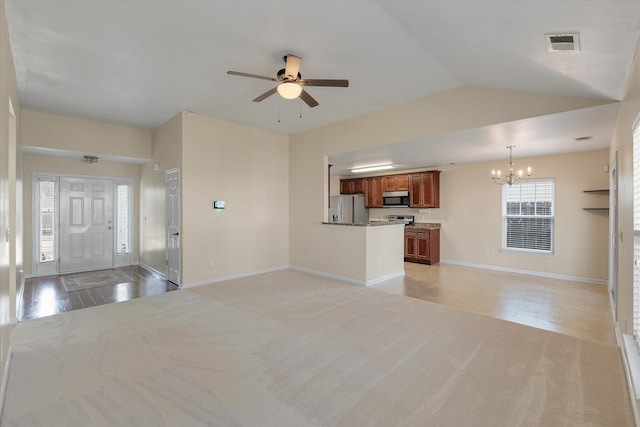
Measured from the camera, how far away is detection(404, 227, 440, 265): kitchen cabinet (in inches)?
279

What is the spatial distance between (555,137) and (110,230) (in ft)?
28.7

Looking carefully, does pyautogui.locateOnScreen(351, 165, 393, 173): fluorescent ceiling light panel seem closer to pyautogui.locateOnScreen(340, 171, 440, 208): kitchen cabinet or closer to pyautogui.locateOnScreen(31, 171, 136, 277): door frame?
pyautogui.locateOnScreen(340, 171, 440, 208): kitchen cabinet

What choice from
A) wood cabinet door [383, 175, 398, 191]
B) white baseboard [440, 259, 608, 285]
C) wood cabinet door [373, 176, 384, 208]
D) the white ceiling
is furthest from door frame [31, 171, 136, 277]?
white baseboard [440, 259, 608, 285]

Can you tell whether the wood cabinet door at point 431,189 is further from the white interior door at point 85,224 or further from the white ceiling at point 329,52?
the white interior door at point 85,224

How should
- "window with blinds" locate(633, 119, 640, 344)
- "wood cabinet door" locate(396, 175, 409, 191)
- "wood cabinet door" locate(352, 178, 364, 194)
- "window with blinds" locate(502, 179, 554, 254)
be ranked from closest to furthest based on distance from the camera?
"window with blinds" locate(633, 119, 640, 344) → "window with blinds" locate(502, 179, 554, 254) → "wood cabinet door" locate(396, 175, 409, 191) → "wood cabinet door" locate(352, 178, 364, 194)

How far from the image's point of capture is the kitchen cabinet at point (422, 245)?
7098 millimetres

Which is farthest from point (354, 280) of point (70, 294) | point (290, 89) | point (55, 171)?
point (55, 171)

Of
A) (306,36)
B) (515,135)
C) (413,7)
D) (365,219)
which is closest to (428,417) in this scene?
(413,7)

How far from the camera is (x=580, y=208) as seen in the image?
562cm

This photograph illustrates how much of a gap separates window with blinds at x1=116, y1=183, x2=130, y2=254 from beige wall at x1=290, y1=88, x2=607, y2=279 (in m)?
3.92

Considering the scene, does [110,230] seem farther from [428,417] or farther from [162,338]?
[428,417]

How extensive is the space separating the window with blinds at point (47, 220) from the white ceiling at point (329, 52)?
2.04 m

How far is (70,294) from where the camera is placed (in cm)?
464

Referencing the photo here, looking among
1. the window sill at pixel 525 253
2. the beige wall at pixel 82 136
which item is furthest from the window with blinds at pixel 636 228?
the beige wall at pixel 82 136
